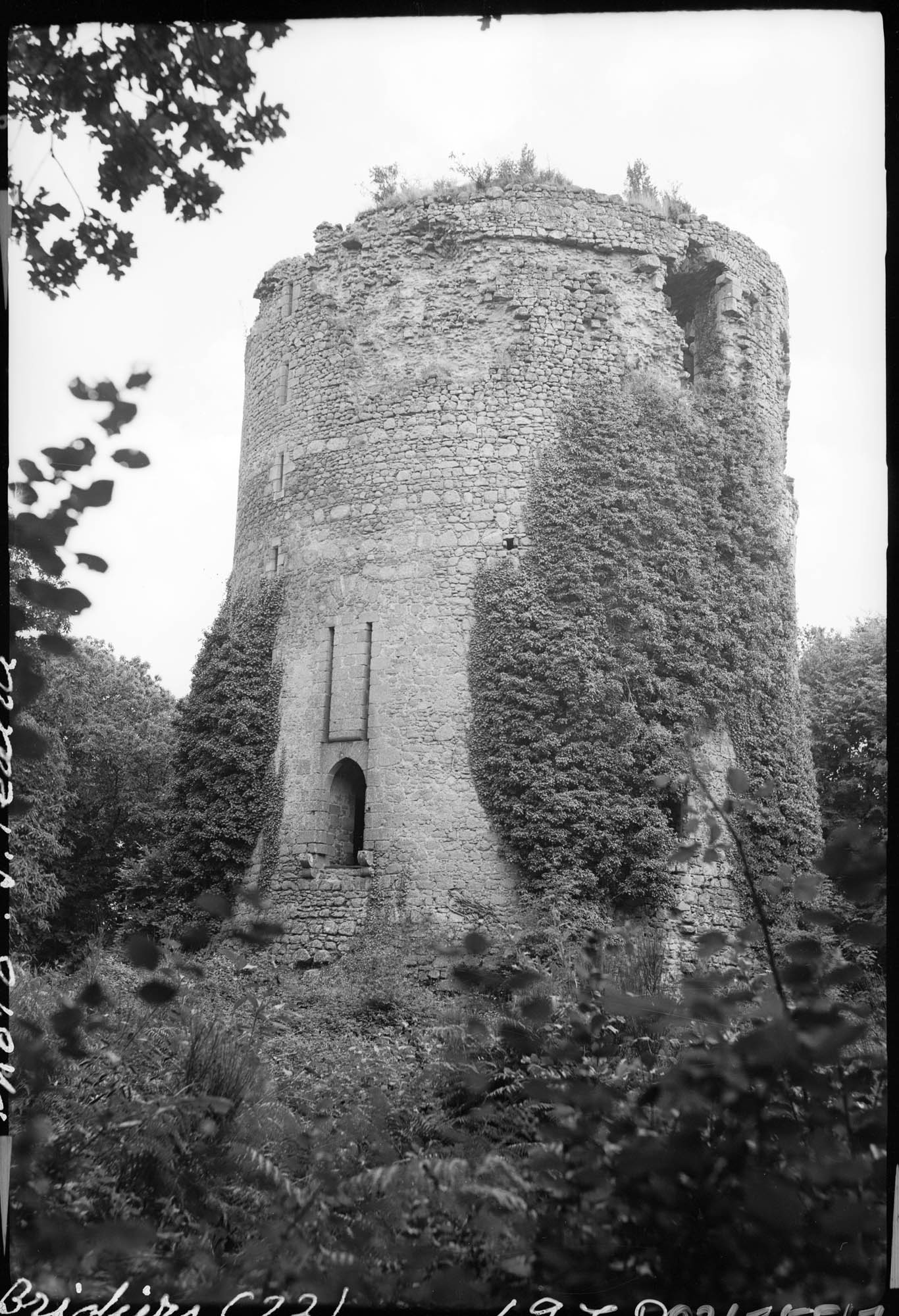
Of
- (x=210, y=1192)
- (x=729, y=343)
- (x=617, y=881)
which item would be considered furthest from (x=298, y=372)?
(x=210, y=1192)

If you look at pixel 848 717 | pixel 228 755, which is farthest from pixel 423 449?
pixel 848 717

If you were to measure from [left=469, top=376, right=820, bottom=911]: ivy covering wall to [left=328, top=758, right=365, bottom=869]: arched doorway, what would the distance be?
1.95 m

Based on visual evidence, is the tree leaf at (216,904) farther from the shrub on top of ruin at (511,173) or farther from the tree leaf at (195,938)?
the shrub on top of ruin at (511,173)

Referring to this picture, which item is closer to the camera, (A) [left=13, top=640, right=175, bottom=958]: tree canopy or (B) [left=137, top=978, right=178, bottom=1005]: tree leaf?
Answer: (B) [left=137, top=978, right=178, bottom=1005]: tree leaf

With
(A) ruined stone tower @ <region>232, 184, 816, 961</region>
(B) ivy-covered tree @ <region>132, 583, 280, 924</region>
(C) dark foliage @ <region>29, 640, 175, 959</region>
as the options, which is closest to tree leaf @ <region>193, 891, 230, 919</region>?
(A) ruined stone tower @ <region>232, 184, 816, 961</region>

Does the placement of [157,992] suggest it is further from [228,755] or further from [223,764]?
[223,764]

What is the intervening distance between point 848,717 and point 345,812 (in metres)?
11.1

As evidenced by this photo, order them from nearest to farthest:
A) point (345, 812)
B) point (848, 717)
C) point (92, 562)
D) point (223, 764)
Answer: point (92, 562) → point (345, 812) → point (223, 764) → point (848, 717)

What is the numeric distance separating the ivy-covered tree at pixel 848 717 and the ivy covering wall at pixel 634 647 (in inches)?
111

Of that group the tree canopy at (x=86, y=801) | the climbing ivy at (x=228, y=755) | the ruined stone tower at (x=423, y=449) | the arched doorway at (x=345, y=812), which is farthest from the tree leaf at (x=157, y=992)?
the tree canopy at (x=86, y=801)

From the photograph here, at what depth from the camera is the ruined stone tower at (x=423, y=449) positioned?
13.2m

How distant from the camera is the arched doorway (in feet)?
45.7

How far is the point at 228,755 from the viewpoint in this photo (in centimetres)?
1439

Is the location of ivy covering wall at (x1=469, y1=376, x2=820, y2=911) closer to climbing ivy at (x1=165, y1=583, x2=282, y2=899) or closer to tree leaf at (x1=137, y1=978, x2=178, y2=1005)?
climbing ivy at (x1=165, y1=583, x2=282, y2=899)
